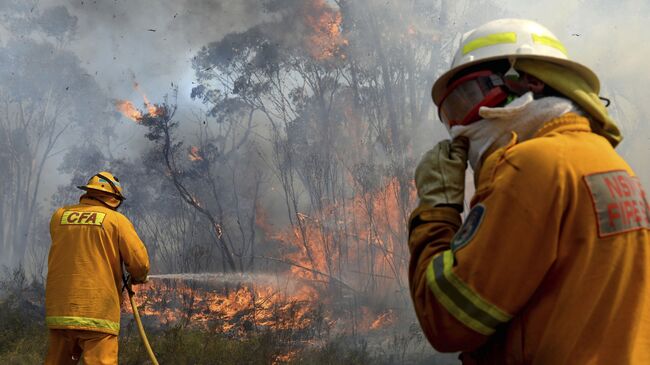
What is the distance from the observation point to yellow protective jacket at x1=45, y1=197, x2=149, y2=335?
150 inches

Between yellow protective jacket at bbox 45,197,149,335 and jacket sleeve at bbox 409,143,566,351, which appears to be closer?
jacket sleeve at bbox 409,143,566,351

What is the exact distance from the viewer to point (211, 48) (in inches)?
607

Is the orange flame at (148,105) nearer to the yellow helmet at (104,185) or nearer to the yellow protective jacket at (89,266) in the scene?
the yellow helmet at (104,185)

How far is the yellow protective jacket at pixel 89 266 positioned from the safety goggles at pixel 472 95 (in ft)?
10.8

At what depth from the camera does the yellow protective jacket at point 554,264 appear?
104 cm

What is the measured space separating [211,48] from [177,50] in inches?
43.8

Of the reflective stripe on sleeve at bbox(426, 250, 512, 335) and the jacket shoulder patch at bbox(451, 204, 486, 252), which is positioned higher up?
the jacket shoulder patch at bbox(451, 204, 486, 252)

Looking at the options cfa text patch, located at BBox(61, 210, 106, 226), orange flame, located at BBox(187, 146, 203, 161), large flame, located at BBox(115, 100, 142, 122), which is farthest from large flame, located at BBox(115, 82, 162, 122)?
cfa text patch, located at BBox(61, 210, 106, 226)

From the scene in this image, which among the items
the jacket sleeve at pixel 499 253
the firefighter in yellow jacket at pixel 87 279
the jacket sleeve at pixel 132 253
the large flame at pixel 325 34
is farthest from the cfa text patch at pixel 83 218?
the large flame at pixel 325 34

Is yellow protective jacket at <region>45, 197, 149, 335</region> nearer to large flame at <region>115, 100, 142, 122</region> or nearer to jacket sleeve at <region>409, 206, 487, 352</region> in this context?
jacket sleeve at <region>409, 206, 487, 352</region>

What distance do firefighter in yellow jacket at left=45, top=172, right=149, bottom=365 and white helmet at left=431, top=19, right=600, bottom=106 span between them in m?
3.29

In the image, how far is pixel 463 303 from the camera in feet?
3.53

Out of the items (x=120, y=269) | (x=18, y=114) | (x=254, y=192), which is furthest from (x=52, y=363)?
(x=18, y=114)

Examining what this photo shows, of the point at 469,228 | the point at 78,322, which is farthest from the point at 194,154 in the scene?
the point at 469,228
